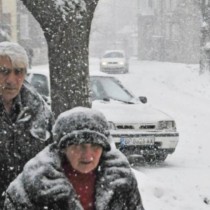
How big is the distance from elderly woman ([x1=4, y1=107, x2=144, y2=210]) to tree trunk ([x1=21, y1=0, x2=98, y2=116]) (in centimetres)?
384

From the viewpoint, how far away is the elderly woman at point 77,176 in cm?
273

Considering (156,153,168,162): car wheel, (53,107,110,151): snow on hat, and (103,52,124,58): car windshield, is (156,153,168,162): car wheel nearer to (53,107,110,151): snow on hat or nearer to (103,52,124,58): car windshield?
(53,107,110,151): snow on hat

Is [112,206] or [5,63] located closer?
[112,206]

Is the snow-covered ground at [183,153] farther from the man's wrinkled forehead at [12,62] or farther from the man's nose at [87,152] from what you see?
the man's nose at [87,152]

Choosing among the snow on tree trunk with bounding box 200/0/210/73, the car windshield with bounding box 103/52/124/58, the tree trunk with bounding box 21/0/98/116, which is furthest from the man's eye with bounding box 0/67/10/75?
the car windshield with bounding box 103/52/124/58

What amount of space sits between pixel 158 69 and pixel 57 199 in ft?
128

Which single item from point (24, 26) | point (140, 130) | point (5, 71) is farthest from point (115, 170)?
point (24, 26)

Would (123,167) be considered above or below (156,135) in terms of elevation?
above

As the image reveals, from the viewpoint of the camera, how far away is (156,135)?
999 centimetres

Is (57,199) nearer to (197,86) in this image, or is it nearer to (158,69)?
(197,86)

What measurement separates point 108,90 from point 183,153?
1.92 metres

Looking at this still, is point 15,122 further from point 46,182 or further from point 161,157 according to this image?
point 161,157

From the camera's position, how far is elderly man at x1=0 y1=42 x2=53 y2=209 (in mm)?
3699

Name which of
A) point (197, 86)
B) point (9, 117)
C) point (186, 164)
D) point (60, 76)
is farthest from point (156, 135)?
point (197, 86)
